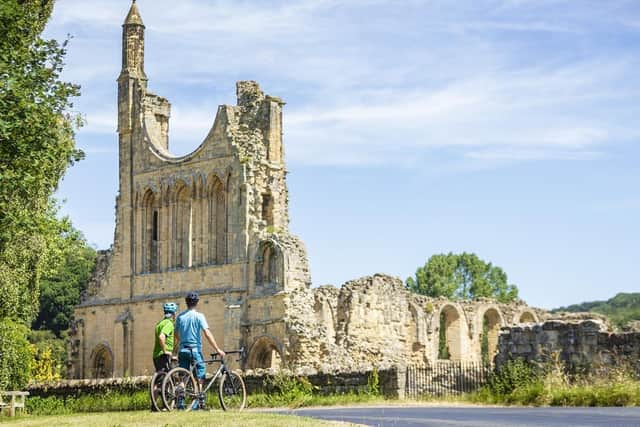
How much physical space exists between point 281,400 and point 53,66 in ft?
26.1

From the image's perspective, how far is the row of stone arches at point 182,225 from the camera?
42938 millimetres

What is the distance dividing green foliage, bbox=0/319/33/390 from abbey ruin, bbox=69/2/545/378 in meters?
9.76

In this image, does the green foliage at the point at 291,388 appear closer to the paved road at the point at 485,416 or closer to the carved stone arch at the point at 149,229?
the paved road at the point at 485,416

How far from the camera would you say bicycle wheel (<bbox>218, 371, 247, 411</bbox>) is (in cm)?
1733

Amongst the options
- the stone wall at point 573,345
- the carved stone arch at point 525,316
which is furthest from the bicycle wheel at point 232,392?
the carved stone arch at point 525,316

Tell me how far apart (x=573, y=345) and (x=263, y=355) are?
18.6 m

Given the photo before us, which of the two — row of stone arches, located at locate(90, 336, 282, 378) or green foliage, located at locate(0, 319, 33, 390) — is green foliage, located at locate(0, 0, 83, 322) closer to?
green foliage, located at locate(0, 319, 33, 390)

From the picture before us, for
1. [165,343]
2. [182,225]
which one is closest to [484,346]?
[182,225]

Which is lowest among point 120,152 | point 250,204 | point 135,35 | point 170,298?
point 170,298

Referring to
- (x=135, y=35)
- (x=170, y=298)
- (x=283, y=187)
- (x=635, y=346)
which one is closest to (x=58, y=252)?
(x=170, y=298)

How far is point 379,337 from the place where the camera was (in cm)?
4522

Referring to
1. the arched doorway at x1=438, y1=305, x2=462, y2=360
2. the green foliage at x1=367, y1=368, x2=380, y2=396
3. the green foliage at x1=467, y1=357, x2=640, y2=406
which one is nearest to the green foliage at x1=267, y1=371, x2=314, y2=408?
the green foliage at x1=367, y1=368, x2=380, y2=396

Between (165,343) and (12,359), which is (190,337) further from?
(12,359)

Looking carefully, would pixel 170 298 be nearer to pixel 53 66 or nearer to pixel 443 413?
pixel 53 66
